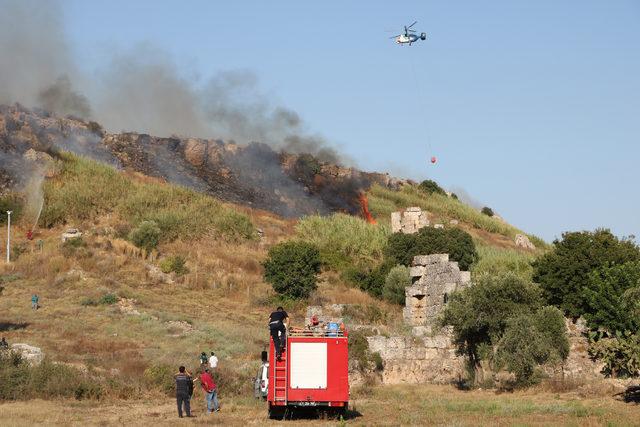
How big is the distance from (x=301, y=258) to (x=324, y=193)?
34.2 metres

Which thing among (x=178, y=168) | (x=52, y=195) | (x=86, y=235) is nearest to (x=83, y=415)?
(x=86, y=235)

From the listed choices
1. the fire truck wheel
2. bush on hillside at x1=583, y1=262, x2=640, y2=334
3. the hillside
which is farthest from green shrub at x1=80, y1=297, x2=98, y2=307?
the fire truck wheel

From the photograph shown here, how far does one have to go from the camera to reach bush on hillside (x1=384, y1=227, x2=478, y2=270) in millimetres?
62625

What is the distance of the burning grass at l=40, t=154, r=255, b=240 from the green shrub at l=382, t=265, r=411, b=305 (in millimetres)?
16022

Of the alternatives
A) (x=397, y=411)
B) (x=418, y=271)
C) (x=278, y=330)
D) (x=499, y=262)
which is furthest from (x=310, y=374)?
(x=499, y=262)

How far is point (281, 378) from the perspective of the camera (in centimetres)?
2409

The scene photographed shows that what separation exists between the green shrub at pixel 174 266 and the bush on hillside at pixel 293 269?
16.2ft

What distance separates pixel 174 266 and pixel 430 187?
5192 cm

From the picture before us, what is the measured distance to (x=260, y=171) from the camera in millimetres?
90500

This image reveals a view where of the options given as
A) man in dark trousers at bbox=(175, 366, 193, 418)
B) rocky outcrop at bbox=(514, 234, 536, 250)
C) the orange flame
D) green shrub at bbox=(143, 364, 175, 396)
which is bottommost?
man in dark trousers at bbox=(175, 366, 193, 418)

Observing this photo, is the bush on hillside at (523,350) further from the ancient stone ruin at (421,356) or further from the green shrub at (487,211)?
the green shrub at (487,211)

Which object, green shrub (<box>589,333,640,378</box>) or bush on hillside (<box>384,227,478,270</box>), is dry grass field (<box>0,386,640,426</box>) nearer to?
green shrub (<box>589,333,640,378</box>)

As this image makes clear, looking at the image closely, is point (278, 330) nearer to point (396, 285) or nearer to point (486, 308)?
point (486, 308)

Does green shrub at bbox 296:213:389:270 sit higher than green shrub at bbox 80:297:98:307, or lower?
higher
